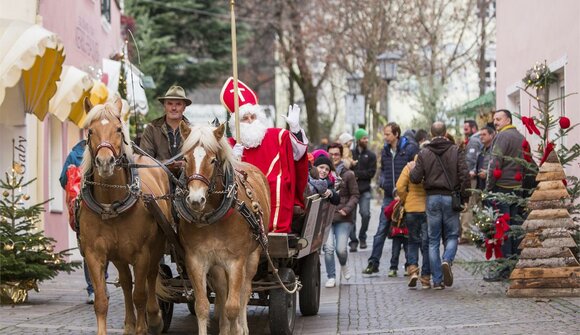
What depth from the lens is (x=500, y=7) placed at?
2458 cm

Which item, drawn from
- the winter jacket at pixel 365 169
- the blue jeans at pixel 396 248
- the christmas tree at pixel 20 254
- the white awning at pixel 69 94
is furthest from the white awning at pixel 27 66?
the winter jacket at pixel 365 169

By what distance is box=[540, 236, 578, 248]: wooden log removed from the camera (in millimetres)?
13484

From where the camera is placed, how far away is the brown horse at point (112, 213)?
32.0 feet

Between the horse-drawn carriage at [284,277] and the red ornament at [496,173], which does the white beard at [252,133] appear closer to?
the horse-drawn carriage at [284,277]

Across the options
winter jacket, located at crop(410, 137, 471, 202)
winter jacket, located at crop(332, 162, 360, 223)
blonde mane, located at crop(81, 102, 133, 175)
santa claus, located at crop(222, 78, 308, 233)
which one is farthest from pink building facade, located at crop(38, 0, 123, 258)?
blonde mane, located at crop(81, 102, 133, 175)

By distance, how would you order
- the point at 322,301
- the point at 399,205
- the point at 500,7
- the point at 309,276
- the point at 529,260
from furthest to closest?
the point at 500,7 → the point at 399,205 → the point at 322,301 → the point at 529,260 → the point at 309,276

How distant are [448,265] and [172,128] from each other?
464cm

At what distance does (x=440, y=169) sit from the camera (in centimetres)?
1473

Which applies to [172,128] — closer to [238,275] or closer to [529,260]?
[238,275]

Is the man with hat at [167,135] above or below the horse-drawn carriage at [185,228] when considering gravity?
above

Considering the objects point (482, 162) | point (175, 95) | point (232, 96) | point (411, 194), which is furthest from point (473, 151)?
point (175, 95)

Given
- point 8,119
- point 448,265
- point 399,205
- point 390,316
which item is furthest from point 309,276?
point 8,119

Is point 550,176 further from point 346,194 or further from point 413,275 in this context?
point 346,194

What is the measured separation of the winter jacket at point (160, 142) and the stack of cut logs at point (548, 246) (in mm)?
4343
